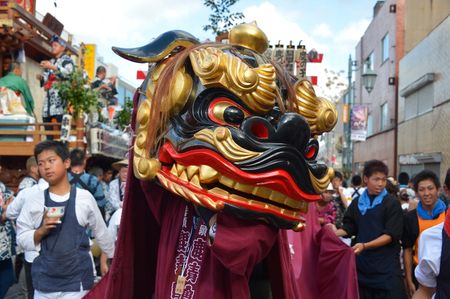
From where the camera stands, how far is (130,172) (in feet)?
8.05

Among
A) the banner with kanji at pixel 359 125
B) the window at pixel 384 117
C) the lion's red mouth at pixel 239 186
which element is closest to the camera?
the lion's red mouth at pixel 239 186

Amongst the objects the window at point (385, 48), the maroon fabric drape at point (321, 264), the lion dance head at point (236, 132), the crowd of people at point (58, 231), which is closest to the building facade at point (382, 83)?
the window at point (385, 48)

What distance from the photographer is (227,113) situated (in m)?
2.03

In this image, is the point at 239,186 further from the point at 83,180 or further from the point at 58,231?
the point at 83,180

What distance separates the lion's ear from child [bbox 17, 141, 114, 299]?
144 cm

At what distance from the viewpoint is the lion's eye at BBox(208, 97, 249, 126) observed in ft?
6.64

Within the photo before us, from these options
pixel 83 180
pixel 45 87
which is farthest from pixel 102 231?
pixel 45 87

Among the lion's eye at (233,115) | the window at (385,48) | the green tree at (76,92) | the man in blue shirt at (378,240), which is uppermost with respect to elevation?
the window at (385,48)

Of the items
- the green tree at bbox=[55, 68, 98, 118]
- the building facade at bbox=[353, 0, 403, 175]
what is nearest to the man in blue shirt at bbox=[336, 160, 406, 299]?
the green tree at bbox=[55, 68, 98, 118]

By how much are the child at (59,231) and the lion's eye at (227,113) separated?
1.76 m

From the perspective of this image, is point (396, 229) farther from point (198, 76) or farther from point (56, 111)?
point (56, 111)

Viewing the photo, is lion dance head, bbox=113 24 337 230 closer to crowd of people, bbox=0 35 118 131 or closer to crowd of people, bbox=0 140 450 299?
crowd of people, bbox=0 140 450 299

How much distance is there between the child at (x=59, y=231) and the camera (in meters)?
3.49

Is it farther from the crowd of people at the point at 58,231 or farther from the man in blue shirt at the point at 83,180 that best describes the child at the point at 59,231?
the man in blue shirt at the point at 83,180
